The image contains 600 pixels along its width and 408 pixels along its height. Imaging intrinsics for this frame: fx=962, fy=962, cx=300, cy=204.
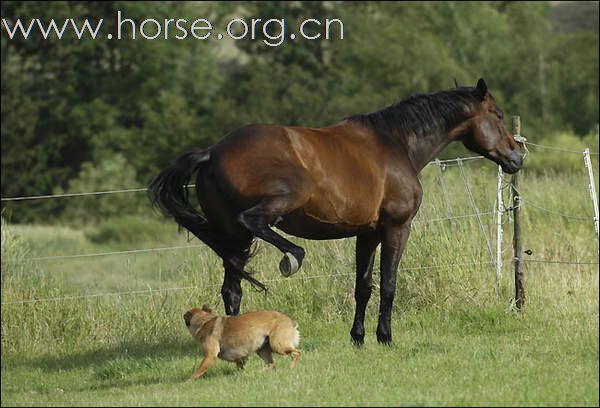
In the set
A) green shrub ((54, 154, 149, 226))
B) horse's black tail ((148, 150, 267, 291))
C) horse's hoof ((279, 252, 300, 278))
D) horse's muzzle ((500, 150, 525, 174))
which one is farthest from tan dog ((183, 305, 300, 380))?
green shrub ((54, 154, 149, 226))

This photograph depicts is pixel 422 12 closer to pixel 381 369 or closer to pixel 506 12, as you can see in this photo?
pixel 506 12

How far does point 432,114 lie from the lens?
356 inches

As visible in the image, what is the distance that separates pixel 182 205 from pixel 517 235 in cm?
391

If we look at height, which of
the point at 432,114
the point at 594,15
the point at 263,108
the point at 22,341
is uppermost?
the point at 594,15

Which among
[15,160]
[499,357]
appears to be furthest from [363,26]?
[499,357]

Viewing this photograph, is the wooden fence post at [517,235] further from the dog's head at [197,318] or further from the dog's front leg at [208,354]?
the dog's front leg at [208,354]

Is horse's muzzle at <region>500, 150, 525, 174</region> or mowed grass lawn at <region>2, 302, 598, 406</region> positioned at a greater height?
horse's muzzle at <region>500, 150, 525, 174</region>

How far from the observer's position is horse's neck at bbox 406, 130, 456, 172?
890cm

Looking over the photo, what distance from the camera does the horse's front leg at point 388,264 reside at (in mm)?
8500

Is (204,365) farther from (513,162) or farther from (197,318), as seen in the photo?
(513,162)

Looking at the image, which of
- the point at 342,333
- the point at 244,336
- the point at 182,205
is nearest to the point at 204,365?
the point at 244,336

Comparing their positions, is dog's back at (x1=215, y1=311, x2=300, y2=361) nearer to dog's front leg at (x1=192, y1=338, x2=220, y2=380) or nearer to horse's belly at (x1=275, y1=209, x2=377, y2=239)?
dog's front leg at (x1=192, y1=338, x2=220, y2=380)

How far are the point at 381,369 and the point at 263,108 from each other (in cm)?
3544

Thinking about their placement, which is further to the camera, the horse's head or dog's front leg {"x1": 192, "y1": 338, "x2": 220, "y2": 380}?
the horse's head
